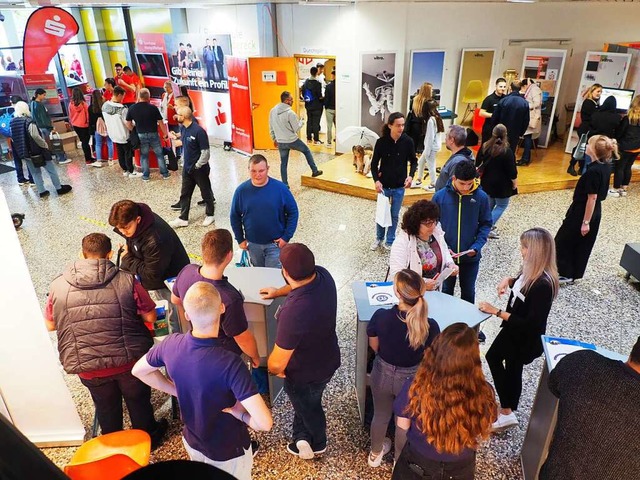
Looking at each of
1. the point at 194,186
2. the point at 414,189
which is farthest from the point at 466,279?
the point at 194,186

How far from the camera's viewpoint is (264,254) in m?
4.12

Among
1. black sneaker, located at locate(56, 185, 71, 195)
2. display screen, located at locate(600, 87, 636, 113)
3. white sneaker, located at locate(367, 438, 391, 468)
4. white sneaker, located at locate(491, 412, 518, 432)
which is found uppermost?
display screen, located at locate(600, 87, 636, 113)

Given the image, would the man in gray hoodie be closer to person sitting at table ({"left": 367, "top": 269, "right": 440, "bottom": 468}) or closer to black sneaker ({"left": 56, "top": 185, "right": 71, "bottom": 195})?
black sneaker ({"left": 56, "top": 185, "right": 71, "bottom": 195})

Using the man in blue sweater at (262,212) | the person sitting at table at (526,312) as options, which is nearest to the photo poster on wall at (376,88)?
the man in blue sweater at (262,212)

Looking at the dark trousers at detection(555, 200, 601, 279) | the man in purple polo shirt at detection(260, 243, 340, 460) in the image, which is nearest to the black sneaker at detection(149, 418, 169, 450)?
the man in purple polo shirt at detection(260, 243, 340, 460)

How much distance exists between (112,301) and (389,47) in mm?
7358

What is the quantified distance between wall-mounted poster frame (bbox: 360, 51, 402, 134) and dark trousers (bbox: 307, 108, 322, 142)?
131 cm

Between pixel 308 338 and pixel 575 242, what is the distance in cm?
344

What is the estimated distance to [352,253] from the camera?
17.8 ft

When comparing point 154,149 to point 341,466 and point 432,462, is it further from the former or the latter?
point 432,462

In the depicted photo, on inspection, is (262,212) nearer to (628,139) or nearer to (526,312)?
(526,312)

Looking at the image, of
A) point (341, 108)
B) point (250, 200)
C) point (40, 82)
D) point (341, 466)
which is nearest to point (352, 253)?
point (250, 200)

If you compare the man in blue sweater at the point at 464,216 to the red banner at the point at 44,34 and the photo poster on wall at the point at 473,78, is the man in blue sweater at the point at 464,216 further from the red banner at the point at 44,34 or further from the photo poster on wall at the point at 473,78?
the photo poster on wall at the point at 473,78

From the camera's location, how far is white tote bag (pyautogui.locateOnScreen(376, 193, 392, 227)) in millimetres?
5207
